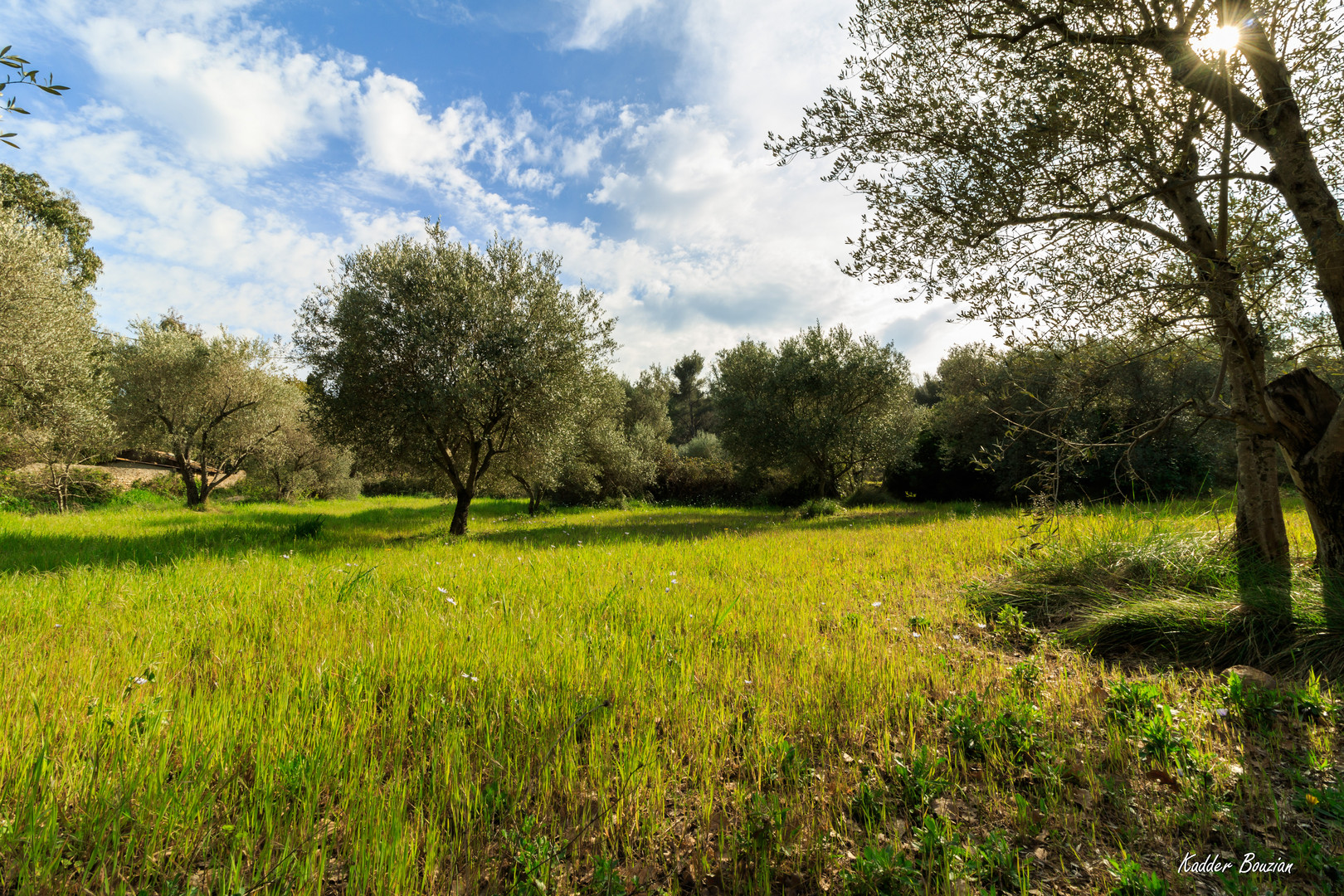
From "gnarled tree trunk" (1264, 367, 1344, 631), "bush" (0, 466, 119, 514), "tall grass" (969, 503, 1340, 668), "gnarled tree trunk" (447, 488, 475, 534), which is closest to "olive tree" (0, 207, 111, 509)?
"bush" (0, 466, 119, 514)

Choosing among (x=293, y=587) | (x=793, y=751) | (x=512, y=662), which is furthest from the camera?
(x=293, y=587)

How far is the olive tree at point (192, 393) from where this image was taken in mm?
23578

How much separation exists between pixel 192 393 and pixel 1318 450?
115 feet

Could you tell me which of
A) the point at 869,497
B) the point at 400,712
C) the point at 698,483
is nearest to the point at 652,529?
the point at 400,712

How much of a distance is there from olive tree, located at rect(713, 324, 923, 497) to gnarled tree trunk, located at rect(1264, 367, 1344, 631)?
62.4ft

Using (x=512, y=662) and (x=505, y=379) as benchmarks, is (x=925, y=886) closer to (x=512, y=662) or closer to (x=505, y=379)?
(x=512, y=662)

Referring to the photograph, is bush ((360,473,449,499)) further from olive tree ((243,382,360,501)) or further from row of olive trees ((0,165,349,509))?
row of olive trees ((0,165,349,509))

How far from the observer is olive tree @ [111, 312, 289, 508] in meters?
23.6

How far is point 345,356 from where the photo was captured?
14.4 m

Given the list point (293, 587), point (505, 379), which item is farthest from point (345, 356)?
point (293, 587)

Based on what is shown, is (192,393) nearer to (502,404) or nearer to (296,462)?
(296,462)

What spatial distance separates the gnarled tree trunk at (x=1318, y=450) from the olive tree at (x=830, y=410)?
19033 millimetres

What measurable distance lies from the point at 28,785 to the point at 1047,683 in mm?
6234

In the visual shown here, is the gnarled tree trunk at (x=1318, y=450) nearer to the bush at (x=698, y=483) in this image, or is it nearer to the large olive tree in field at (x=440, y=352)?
the large olive tree in field at (x=440, y=352)
